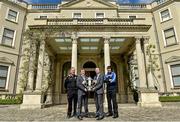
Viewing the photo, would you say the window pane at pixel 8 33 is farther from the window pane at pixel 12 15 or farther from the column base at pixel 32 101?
the column base at pixel 32 101

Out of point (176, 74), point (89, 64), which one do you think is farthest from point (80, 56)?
point (176, 74)

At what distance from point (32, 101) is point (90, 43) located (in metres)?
7.30

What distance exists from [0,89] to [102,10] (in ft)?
45.1

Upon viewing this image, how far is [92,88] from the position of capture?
6594mm

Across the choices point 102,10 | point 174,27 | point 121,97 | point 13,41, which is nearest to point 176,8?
point 174,27

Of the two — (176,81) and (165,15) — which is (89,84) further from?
(165,15)

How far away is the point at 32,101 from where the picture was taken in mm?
11188

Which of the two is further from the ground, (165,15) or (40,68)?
(165,15)

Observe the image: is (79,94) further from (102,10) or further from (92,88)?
(102,10)

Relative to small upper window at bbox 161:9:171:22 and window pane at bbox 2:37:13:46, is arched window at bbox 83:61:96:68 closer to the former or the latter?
window pane at bbox 2:37:13:46

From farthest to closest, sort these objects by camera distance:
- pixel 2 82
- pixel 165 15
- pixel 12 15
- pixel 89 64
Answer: pixel 89 64, pixel 165 15, pixel 12 15, pixel 2 82

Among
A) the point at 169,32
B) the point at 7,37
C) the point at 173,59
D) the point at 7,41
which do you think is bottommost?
Result: the point at 173,59

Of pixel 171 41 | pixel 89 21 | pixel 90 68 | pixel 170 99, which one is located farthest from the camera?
pixel 90 68

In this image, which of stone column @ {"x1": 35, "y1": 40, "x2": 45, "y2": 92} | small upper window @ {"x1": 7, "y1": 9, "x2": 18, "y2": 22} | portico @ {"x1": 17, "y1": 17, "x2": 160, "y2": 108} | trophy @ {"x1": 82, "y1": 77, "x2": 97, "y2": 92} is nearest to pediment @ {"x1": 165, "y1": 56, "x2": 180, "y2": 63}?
portico @ {"x1": 17, "y1": 17, "x2": 160, "y2": 108}
